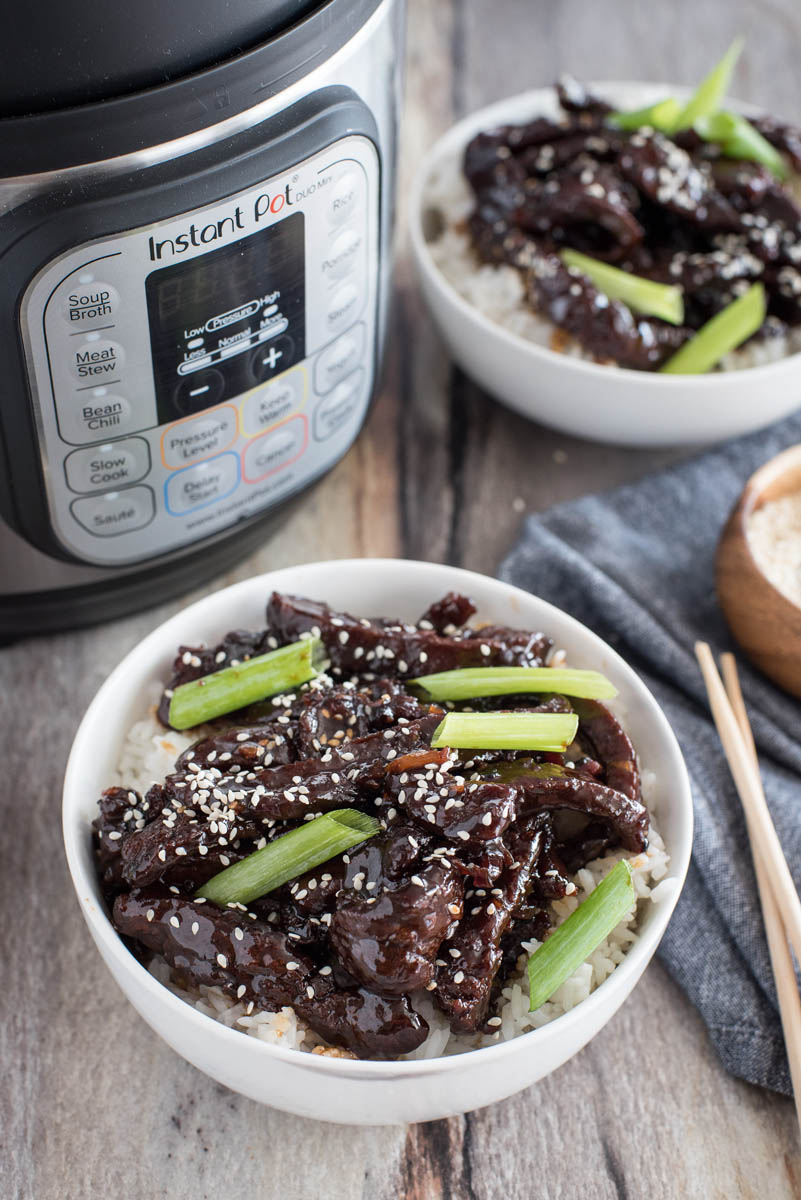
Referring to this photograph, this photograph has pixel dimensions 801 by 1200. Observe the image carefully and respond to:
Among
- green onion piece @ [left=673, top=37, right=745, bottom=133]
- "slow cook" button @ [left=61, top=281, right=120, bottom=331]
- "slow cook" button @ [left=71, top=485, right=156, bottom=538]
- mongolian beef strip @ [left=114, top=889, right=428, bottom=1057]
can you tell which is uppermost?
"slow cook" button @ [left=61, top=281, right=120, bottom=331]

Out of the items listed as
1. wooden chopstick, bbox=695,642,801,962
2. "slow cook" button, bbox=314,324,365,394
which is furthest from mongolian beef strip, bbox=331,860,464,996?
"slow cook" button, bbox=314,324,365,394

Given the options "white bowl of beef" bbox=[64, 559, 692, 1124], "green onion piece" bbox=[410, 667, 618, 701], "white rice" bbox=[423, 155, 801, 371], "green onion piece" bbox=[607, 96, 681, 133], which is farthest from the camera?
"green onion piece" bbox=[607, 96, 681, 133]

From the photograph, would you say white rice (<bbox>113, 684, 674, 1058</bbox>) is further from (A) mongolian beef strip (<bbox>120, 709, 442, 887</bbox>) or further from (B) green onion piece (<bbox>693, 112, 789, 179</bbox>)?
(B) green onion piece (<bbox>693, 112, 789, 179</bbox>)

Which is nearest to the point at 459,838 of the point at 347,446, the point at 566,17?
the point at 347,446

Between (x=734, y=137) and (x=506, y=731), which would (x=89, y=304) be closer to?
(x=506, y=731)

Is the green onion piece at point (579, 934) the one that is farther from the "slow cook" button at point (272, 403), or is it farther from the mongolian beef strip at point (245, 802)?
the "slow cook" button at point (272, 403)

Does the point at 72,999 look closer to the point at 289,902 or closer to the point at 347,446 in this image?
the point at 289,902

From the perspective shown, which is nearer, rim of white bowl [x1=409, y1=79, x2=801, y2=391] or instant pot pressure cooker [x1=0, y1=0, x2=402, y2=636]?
instant pot pressure cooker [x1=0, y1=0, x2=402, y2=636]
